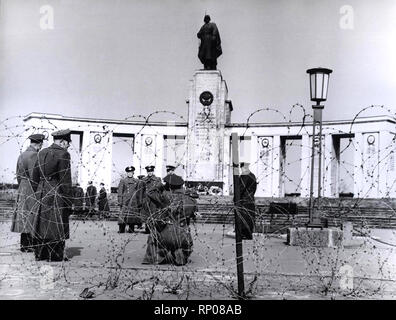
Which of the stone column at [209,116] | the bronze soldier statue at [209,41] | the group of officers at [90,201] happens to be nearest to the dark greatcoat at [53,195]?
the group of officers at [90,201]

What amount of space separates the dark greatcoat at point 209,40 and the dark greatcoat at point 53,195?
23.0 metres

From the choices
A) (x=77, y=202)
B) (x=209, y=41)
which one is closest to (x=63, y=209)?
(x=77, y=202)

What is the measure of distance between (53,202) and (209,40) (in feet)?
77.0

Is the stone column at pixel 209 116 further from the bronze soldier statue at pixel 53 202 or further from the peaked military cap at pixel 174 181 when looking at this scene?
the bronze soldier statue at pixel 53 202

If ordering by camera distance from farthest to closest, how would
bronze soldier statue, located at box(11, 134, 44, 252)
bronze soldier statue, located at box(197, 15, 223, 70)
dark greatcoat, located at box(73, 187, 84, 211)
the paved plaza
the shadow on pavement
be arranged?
bronze soldier statue, located at box(197, 15, 223, 70) → the shadow on pavement → bronze soldier statue, located at box(11, 134, 44, 252) → dark greatcoat, located at box(73, 187, 84, 211) → the paved plaza

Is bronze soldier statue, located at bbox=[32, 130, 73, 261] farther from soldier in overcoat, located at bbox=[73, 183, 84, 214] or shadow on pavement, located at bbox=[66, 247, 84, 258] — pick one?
shadow on pavement, located at bbox=[66, 247, 84, 258]

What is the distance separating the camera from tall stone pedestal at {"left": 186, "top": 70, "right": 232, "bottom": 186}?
99.6 ft

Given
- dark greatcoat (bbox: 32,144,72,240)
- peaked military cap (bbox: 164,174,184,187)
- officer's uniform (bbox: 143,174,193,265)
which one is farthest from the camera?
peaked military cap (bbox: 164,174,184,187)

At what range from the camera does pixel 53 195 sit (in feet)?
26.1

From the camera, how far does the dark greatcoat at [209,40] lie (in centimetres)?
3014

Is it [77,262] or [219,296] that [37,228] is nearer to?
[77,262]

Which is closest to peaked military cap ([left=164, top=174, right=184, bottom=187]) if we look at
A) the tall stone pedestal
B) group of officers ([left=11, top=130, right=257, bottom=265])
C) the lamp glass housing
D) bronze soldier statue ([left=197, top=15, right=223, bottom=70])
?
group of officers ([left=11, top=130, right=257, bottom=265])

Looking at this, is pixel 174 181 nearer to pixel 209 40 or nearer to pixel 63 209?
pixel 63 209

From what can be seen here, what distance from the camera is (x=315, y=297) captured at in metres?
5.90
